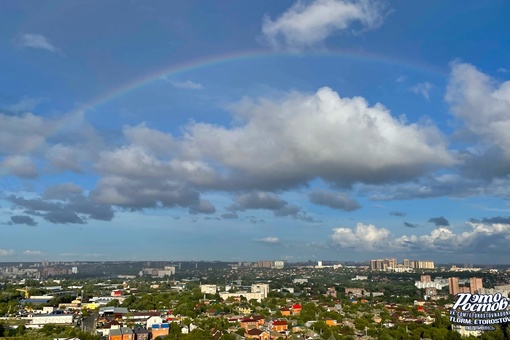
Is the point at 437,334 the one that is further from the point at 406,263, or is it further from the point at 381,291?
the point at 406,263

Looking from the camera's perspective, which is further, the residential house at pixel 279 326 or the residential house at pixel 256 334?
the residential house at pixel 279 326

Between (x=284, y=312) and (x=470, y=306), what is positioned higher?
(x=470, y=306)

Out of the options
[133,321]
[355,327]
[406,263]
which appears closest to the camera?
[355,327]

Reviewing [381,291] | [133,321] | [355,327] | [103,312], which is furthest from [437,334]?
[381,291]

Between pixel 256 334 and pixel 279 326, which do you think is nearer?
pixel 256 334

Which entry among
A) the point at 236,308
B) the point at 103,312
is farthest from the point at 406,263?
the point at 103,312

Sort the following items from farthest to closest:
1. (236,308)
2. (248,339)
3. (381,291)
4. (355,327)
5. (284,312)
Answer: (381,291), (236,308), (284,312), (355,327), (248,339)

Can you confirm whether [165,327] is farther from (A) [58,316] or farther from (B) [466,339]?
(B) [466,339]

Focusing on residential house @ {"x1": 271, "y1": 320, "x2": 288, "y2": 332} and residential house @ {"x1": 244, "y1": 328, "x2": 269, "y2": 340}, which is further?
residential house @ {"x1": 271, "y1": 320, "x2": 288, "y2": 332}

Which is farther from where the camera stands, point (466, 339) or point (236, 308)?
point (236, 308)
